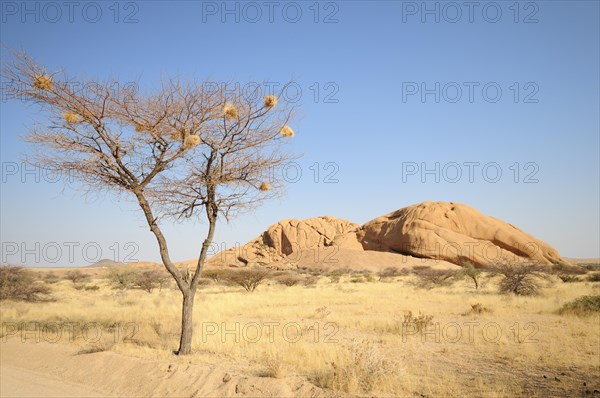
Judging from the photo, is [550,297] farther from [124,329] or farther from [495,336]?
[124,329]

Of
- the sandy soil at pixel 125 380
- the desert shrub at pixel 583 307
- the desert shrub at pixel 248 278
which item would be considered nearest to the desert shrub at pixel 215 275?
the desert shrub at pixel 248 278

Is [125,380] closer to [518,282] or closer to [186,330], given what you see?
[186,330]

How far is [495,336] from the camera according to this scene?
12.3m

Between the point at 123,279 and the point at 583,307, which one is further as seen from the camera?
the point at 123,279

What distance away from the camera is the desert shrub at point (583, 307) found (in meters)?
15.6

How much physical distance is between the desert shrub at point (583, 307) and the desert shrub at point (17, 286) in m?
24.9

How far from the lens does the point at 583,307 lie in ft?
52.2

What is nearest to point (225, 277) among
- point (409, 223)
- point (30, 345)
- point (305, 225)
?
point (30, 345)

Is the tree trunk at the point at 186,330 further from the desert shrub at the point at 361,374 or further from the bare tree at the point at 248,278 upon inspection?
the bare tree at the point at 248,278

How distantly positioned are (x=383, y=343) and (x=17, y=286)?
66.5 feet

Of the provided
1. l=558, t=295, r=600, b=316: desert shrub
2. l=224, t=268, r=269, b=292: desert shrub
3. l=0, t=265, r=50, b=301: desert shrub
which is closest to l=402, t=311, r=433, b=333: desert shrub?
l=558, t=295, r=600, b=316: desert shrub

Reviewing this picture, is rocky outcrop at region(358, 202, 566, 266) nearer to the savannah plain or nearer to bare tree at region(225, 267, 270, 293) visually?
bare tree at region(225, 267, 270, 293)

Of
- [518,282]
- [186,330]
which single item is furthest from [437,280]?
[186,330]

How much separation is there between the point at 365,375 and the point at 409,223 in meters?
68.2
